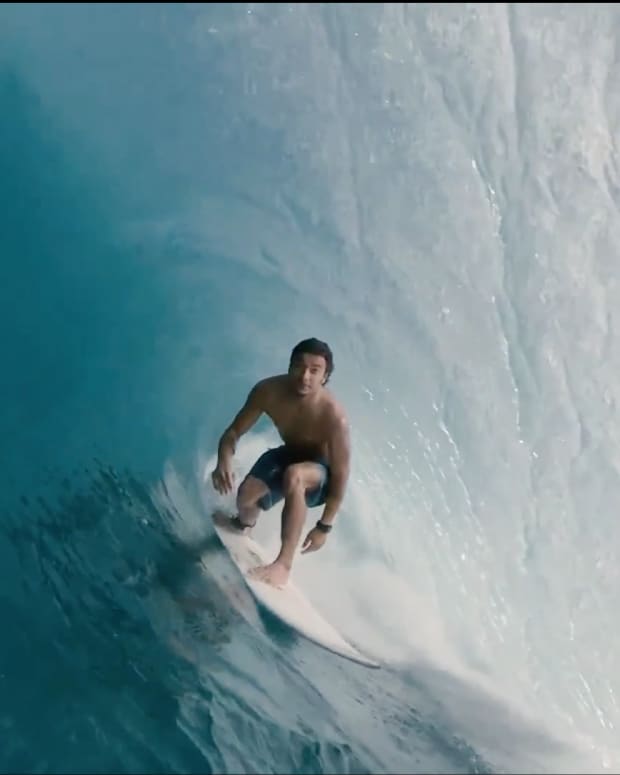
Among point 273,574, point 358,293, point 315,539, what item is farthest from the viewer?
point 358,293

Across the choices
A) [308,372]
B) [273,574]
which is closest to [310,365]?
[308,372]

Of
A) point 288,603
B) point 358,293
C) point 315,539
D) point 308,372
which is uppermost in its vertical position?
point 358,293

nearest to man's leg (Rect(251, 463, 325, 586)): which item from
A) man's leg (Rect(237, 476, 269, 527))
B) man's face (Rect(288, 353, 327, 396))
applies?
man's leg (Rect(237, 476, 269, 527))

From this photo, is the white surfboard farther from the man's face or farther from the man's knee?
the man's face

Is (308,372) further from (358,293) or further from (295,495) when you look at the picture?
(358,293)

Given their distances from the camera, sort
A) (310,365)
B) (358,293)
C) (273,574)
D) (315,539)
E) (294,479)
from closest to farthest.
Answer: (310,365)
(294,479)
(315,539)
(273,574)
(358,293)

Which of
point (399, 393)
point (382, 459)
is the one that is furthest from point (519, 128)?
point (382, 459)
